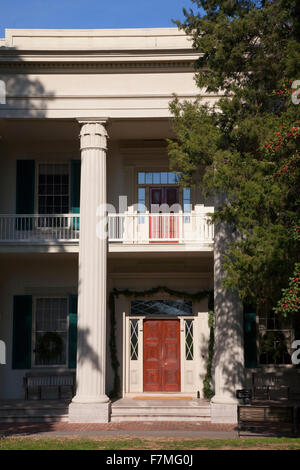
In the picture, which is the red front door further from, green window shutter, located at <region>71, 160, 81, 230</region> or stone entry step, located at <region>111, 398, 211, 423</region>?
green window shutter, located at <region>71, 160, 81, 230</region>

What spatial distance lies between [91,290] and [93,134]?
401cm

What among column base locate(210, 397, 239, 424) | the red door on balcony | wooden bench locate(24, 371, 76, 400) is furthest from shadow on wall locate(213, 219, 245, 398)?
wooden bench locate(24, 371, 76, 400)

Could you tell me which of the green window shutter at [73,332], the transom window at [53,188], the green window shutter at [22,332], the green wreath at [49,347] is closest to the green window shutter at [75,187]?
the transom window at [53,188]

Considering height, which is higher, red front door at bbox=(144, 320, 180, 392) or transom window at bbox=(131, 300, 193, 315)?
transom window at bbox=(131, 300, 193, 315)

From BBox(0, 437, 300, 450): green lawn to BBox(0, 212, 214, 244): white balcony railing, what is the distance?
19.5 feet

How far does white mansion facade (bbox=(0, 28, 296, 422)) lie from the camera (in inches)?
610

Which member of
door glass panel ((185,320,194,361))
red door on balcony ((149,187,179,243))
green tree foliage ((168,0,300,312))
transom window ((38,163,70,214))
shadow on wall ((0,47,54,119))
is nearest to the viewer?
green tree foliage ((168,0,300,312))

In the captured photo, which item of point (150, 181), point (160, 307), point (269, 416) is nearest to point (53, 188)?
point (150, 181)

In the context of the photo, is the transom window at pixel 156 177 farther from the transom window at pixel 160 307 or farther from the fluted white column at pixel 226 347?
the transom window at pixel 160 307

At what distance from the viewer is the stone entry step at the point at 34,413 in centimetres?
1509

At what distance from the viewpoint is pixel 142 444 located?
11.4m

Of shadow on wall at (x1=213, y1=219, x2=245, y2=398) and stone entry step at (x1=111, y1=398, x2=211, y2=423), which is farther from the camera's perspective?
stone entry step at (x1=111, y1=398, x2=211, y2=423)
